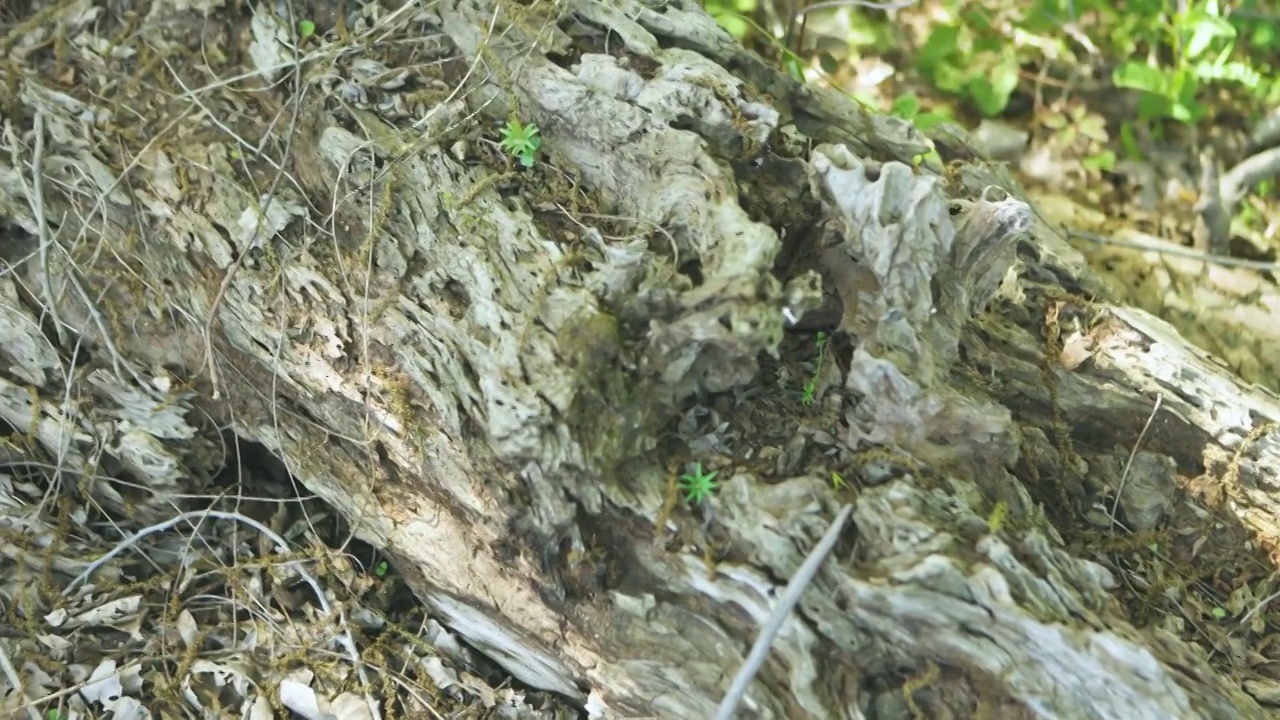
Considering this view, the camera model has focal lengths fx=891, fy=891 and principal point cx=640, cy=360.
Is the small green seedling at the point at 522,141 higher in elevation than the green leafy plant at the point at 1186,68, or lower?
higher

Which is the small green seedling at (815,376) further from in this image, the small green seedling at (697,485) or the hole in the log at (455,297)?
the hole in the log at (455,297)

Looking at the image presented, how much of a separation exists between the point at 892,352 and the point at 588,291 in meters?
0.72

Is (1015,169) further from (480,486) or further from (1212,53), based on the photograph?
(480,486)

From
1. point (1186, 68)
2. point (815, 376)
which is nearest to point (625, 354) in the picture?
point (815, 376)

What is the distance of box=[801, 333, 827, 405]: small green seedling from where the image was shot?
7.22 ft

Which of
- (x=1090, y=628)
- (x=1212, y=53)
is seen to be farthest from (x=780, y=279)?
(x=1212, y=53)

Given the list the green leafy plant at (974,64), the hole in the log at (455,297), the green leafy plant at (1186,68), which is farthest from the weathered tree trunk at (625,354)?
the green leafy plant at (1186,68)

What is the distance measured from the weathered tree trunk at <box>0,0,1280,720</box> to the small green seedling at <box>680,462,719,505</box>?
50 mm

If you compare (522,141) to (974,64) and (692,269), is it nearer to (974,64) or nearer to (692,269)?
(692,269)

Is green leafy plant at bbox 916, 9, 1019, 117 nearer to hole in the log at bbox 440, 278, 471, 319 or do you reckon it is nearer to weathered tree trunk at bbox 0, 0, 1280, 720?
weathered tree trunk at bbox 0, 0, 1280, 720

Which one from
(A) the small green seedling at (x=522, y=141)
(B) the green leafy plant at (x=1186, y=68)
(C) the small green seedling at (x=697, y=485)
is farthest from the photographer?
(B) the green leafy plant at (x=1186, y=68)

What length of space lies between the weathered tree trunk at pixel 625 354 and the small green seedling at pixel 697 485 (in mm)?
50

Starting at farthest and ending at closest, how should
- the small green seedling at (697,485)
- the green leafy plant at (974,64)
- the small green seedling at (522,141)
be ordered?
the green leafy plant at (974,64) < the small green seedling at (522,141) < the small green seedling at (697,485)

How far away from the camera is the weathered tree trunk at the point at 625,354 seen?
6.47 ft
